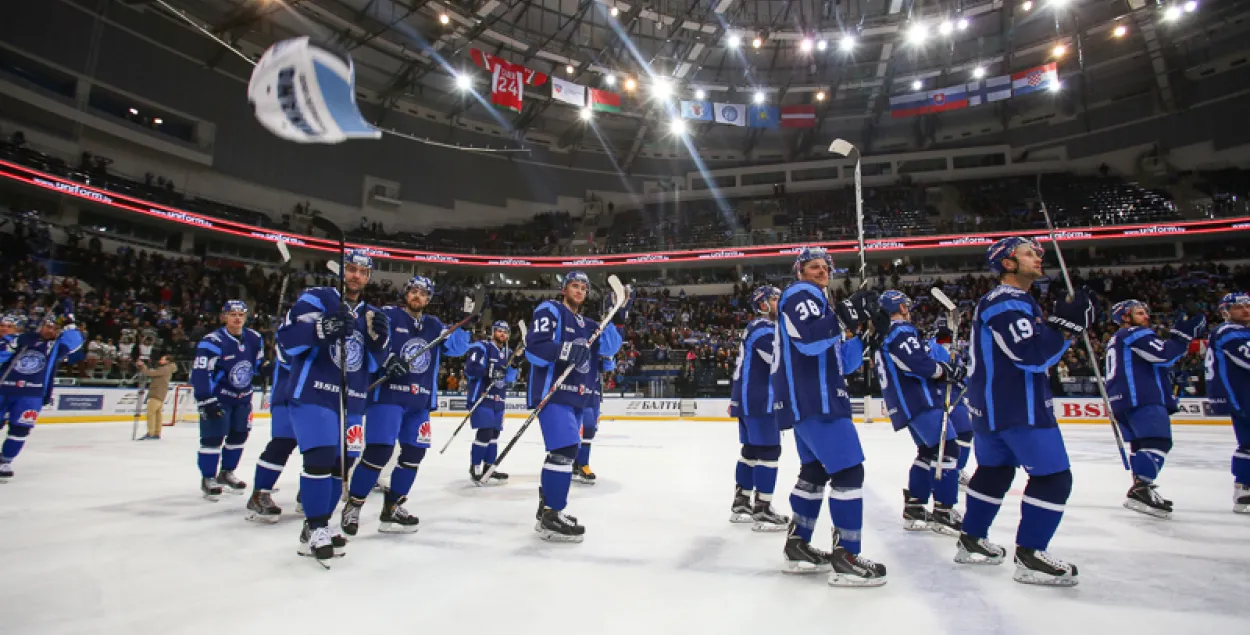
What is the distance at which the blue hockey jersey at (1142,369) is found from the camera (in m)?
5.35

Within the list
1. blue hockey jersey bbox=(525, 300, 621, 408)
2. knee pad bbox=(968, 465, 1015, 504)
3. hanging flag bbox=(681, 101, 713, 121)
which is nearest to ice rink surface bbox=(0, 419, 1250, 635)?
knee pad bbox=(968, 465, 1015, 504)

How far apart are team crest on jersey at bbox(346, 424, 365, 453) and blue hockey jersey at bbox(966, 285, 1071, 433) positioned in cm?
462

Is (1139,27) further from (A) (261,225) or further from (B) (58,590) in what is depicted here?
(A) (261,225)

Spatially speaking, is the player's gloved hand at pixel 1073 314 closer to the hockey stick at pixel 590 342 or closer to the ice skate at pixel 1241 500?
the hockey stick at pixel 590 342

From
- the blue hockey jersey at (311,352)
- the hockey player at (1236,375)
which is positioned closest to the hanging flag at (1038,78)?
the hockey player at (1236,375)

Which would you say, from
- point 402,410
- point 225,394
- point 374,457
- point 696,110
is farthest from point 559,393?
point 696,110

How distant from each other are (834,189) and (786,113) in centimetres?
674

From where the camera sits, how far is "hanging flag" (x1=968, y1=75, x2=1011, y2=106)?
27406mm

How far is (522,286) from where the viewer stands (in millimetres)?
33906

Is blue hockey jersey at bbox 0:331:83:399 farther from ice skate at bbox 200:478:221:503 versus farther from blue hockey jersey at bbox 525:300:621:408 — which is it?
blue hockey jersey at bbox 525:300:621:408

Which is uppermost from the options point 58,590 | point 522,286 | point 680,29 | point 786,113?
point 680,29

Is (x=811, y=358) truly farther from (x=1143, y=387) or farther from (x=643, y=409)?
(x=643, y=409)

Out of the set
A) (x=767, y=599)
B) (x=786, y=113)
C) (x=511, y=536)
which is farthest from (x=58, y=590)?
(x=786, y=113)

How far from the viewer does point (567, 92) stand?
89.8ft
